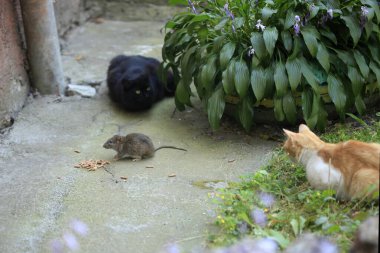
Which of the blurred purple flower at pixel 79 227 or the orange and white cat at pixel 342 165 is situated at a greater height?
the orange and white cat at pixel 342 165

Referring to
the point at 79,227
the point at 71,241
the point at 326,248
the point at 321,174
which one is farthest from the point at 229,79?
the point at 326,248

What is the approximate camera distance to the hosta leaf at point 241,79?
4969mm

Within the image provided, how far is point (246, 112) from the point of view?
5.13 m

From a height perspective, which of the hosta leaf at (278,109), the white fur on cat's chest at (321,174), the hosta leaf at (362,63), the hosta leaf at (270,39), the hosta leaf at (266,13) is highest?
the hosta leaf at (266,13)

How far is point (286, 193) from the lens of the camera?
387cm

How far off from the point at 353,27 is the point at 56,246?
11.0 ft

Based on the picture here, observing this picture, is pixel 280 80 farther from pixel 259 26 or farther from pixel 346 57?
pixel 346 57

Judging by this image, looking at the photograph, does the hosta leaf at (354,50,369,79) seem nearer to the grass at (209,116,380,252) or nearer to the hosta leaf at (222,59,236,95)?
the hosta leaf at (222,59,236,95)

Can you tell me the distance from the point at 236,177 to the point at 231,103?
120 centimetres

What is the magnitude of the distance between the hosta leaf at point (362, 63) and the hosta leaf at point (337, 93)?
0.24m

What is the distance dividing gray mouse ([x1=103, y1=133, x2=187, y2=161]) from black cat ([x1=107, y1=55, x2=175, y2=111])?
1.14 m

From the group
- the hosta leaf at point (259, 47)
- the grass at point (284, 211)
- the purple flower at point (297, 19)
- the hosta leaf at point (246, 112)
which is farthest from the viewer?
the hosta leaf at point (246, 112)

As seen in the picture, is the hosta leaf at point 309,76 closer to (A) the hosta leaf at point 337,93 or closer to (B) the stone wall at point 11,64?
(A) the hosta leaf at point 337,93

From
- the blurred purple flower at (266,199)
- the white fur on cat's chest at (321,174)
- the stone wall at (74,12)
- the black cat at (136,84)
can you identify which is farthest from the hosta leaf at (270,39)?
the stone wall at (74,12)
